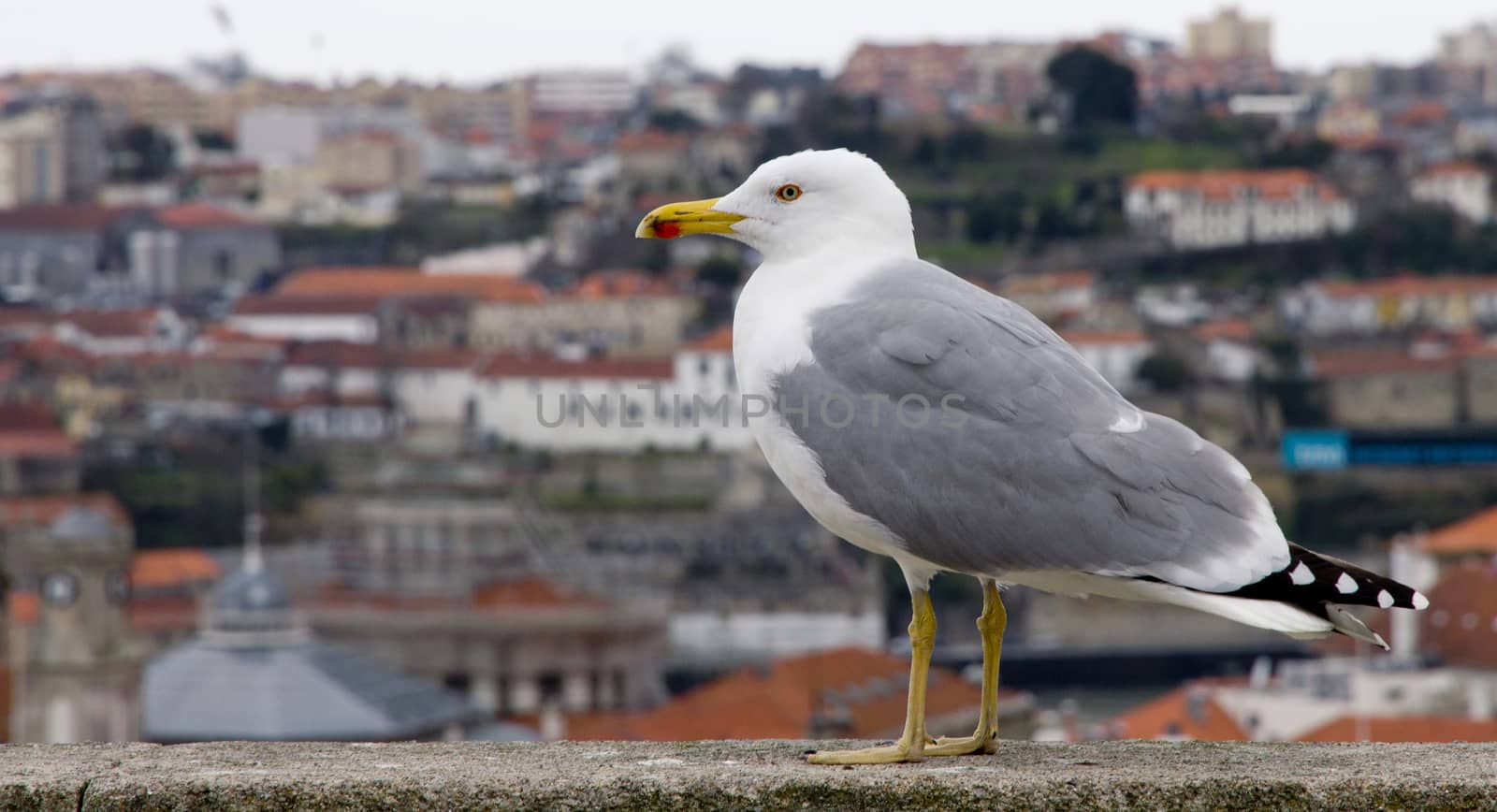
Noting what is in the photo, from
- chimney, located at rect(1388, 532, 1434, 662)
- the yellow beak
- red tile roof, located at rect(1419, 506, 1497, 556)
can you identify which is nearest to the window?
chimney, located at rect(1388, 532, 1434, 662)

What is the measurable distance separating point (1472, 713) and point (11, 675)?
817 centimetres

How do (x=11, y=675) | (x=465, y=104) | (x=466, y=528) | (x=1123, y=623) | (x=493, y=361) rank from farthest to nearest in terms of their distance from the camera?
(x=465, y=104) < (x=493, y=361) < (x=1123, y=623) < (x=466, y=528) < (x=11, y=675)

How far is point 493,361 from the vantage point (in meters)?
40.3

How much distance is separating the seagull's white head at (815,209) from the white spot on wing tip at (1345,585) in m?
0.38

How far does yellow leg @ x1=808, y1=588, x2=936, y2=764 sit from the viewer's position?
1.76 metres

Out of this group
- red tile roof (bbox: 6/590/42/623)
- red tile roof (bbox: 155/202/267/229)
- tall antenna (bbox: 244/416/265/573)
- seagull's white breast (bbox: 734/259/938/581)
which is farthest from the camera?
red tile roof (bbox: 155/202/267/229)

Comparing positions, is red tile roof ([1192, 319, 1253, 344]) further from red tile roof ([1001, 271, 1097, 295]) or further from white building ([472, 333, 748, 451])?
white building ([472, 333, 748, 451])

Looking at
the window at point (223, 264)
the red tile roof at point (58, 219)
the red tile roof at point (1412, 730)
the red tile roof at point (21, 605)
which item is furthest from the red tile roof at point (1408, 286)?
the red tile roof at point (1412, 730)

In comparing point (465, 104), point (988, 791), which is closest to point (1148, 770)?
point (988, 791)

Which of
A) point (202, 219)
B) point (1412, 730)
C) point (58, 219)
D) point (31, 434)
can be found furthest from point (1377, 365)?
point (1412, 730)

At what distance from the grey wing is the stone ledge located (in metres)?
0.13

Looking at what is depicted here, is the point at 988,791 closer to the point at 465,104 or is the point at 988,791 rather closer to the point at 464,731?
the point at 464,731

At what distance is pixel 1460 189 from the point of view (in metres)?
48.4

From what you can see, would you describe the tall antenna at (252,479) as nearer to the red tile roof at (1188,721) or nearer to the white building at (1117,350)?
the white building at (1117,350)
